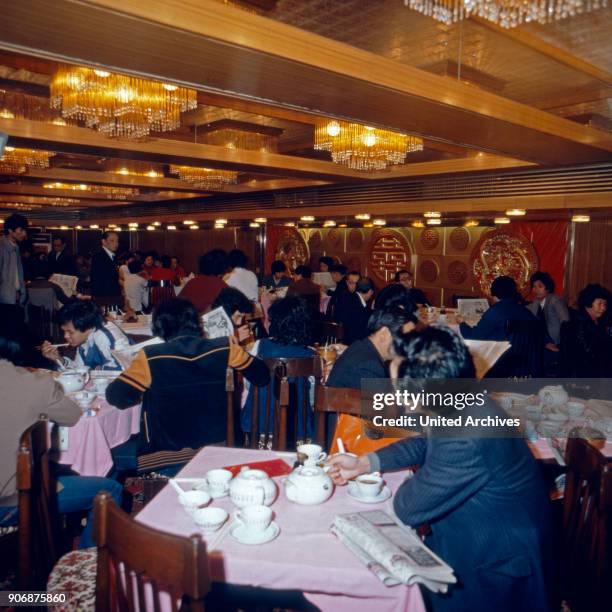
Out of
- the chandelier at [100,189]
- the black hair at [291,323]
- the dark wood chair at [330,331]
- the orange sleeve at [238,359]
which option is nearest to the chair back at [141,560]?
the orange sleeve at [238,359]

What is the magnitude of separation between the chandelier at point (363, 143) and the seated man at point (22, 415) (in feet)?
11.7

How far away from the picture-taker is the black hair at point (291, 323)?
3.88 m

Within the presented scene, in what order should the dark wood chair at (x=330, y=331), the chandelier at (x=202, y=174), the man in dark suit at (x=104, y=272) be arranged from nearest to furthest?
the dark wood chair at (x=330, y=331)
the chandelier at (x=202, y=174)
the man in dark suit at (x=104, y=272)

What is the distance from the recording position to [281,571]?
1635 millimetres

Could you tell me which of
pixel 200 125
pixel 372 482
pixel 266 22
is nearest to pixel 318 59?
pixel 266 22

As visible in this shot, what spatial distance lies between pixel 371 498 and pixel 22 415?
1.62 meters

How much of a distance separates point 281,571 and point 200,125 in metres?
5.50

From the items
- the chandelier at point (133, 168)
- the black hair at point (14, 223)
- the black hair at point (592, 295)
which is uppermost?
the chandelier at point (133, 168)

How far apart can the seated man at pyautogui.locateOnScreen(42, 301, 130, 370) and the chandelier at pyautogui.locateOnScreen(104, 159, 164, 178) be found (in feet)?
18.0

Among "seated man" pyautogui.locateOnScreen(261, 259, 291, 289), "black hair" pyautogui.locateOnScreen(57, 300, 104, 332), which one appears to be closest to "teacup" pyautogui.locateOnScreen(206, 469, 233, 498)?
"black hair" pyautogui.locateOnScreen(57, 300, 104, 332)

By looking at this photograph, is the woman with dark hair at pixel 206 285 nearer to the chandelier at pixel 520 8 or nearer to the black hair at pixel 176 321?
the black hair at pixel 176 321

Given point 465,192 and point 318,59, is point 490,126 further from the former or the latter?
point 465,192

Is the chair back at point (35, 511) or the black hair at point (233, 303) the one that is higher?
the black hair at point (233, 303)

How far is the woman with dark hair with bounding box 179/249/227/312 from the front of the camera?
6.06 meters
